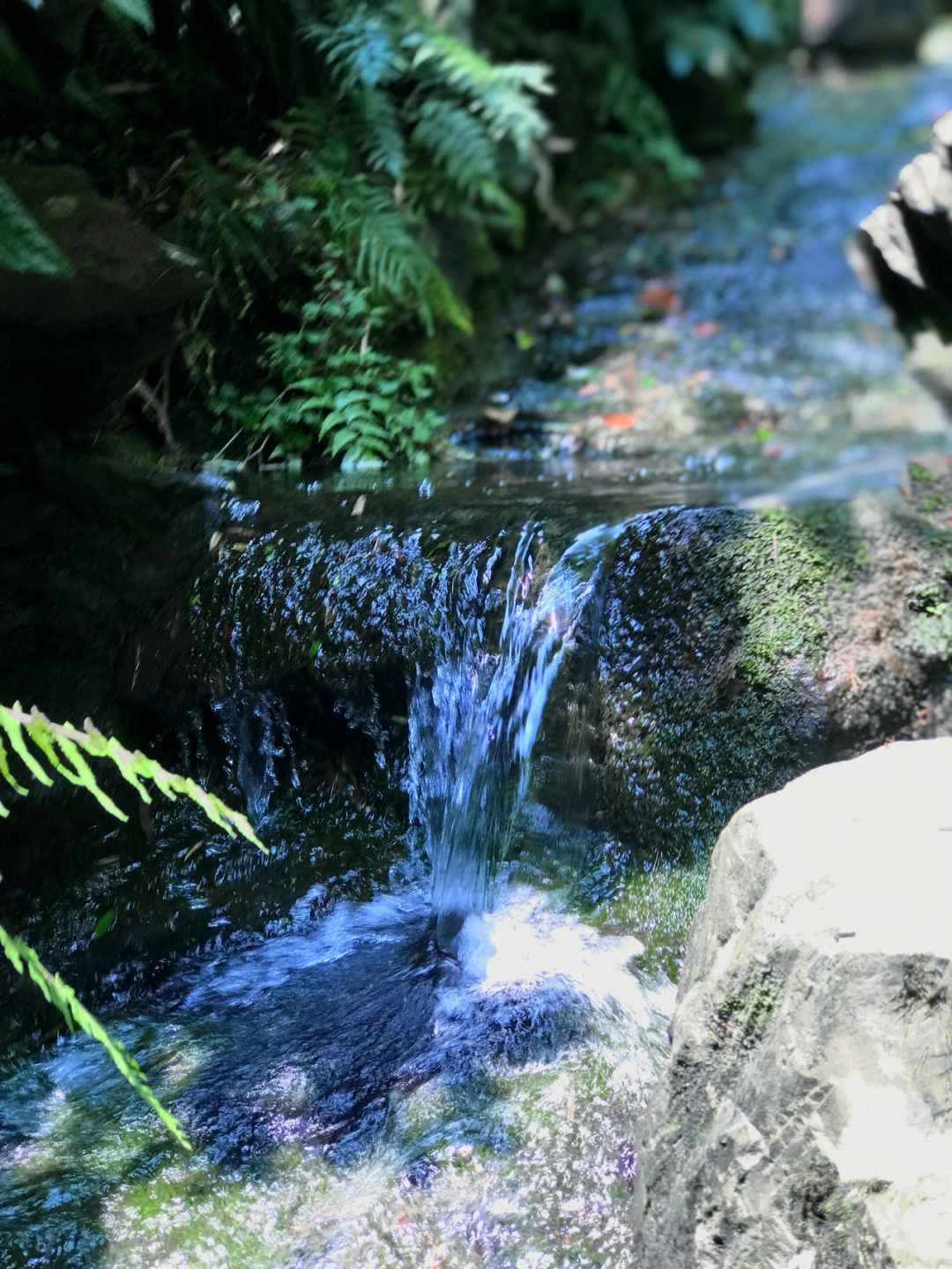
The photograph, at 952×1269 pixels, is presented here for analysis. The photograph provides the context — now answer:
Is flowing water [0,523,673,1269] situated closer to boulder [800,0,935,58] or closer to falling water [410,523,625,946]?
falling water [410,523,625,946]

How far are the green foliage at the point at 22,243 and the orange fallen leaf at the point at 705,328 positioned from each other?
4056mm

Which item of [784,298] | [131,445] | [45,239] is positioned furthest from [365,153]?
[784,298]

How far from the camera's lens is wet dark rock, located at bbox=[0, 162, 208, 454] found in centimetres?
311

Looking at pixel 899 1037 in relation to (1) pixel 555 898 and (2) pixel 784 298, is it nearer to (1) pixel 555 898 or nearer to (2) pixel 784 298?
(1) pixel 555 898

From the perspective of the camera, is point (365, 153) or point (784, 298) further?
point (784, 298)

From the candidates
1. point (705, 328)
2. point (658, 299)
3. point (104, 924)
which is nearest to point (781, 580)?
point (104, 924)

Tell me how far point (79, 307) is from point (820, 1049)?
3044 millimetres

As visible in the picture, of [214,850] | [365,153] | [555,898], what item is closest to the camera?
[555,898]

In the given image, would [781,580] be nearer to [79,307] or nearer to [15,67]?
[79,307]

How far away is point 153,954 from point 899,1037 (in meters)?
2.33

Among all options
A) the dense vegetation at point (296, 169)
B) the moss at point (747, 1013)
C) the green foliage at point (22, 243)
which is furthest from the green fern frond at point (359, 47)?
the moss at point (747, 1013)

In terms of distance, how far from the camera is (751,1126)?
1.84 metres

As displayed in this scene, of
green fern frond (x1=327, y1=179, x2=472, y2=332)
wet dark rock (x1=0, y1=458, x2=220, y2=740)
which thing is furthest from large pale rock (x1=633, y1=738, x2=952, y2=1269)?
green fern frond (x1=327, y1=179, x2=472, y2=332)

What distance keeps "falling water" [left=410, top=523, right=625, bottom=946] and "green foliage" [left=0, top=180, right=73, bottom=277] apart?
1652mm
